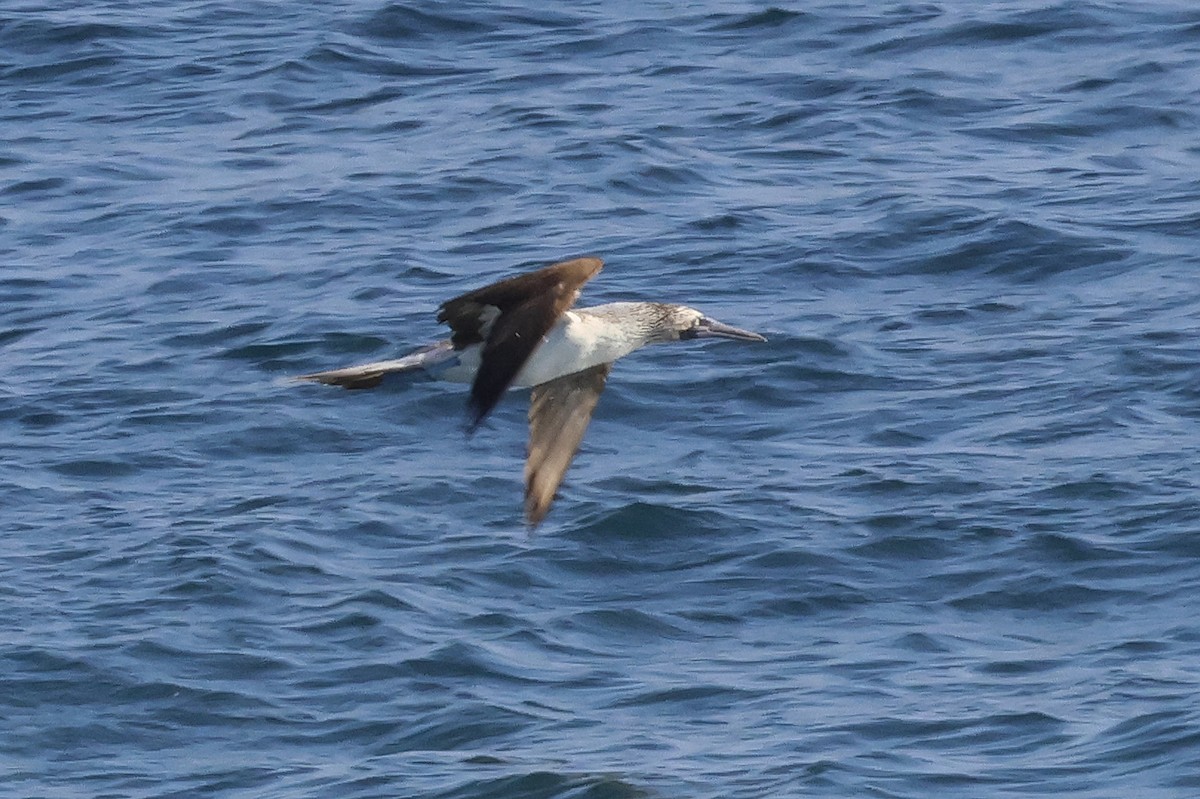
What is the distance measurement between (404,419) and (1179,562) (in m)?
3.81

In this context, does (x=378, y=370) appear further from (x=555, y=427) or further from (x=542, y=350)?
(x=555, y=427)

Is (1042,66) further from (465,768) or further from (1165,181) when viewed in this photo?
(465,768)

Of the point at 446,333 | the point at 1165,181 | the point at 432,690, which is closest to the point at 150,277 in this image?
the point at 446,333

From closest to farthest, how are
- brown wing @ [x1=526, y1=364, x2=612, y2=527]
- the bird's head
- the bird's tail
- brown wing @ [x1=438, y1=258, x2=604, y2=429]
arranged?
1. brown wing @ [x1=438, y1=258, x2=604, y2=429]
2. the bird's tail
3. brown wing @ [x1=526, y1=364, x2=612, y2=527]
4. the bird's head

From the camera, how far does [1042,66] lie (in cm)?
1574

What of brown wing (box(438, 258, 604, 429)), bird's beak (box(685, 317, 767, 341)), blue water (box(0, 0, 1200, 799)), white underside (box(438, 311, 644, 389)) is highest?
brown wing (box(438, 258, 604, 429))

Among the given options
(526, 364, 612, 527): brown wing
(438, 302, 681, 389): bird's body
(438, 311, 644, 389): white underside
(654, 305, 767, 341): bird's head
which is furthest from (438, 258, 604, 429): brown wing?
(654, 305, 767, 341): bird's head

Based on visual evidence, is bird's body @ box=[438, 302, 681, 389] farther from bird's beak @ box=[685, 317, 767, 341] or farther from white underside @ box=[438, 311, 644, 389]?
bird's beak @ box=[685, 317, 767, 341]

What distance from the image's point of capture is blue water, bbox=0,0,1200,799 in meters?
8.97

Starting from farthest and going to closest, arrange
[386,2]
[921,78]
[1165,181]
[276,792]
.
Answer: [386,2] < [921,78] < [1165,181] < [276,792]

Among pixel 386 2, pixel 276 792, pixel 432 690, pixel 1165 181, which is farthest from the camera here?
pixel 386 2

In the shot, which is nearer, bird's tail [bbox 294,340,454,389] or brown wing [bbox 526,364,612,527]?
bird's tail [bbox 294,340,454,389]

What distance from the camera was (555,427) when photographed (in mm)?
9078

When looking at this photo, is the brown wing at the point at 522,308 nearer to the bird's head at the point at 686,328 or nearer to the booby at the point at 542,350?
the booby at the point at 542,350
